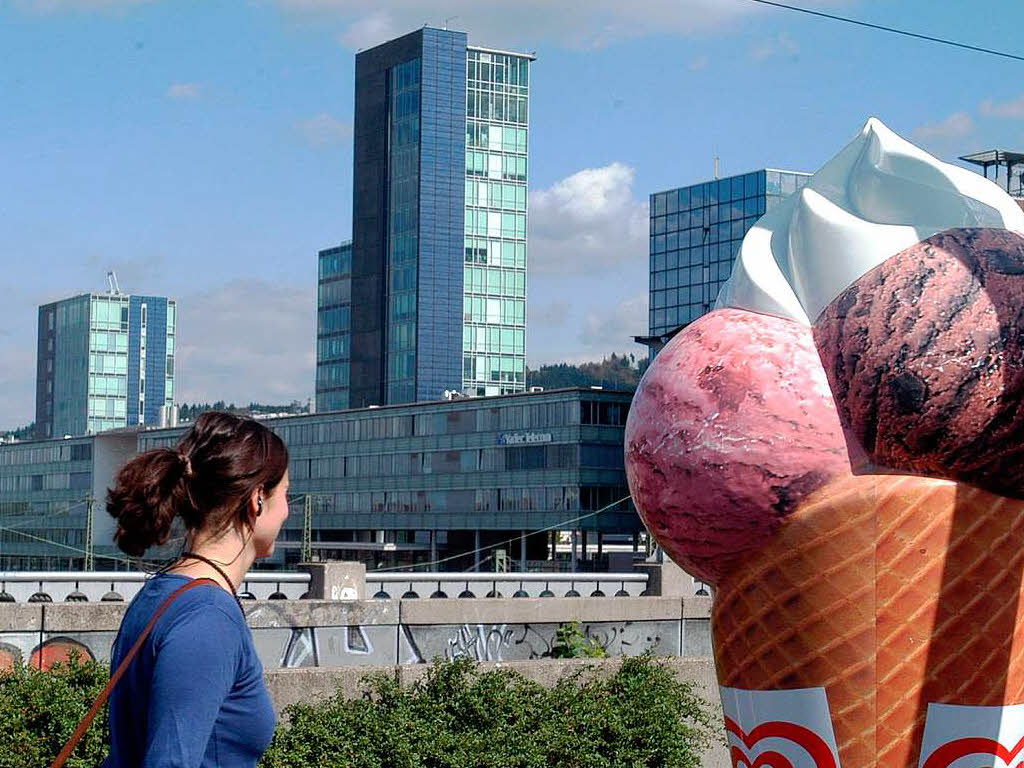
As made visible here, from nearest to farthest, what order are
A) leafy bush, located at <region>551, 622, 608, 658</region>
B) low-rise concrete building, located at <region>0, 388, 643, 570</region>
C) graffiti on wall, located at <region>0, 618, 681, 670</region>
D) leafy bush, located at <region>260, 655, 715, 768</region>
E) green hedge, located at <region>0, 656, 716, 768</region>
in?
green hedge, located at <region>0, 656, 716, 768</region>, leafy bush, located at <region>260, 655, 715, 768</region>, leafy bush, located at <region>551, 622, 608, 658</region>, graffiti on wall, located at <region>0, 618, 681, 670</region>, low-rise concrete building, located at <region>0, 388, 643, 570</region>

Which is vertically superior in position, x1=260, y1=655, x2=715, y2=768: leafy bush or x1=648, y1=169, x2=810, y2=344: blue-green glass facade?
x1=648, y1=169, x2=810, y2=344: blue-green glass facade

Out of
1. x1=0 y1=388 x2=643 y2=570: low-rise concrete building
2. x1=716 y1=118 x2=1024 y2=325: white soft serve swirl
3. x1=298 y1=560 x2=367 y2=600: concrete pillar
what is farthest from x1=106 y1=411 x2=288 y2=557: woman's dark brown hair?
x1=0 y1=388 x2=643 y2=570: low-rise concrete building

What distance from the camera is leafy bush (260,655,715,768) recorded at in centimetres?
864

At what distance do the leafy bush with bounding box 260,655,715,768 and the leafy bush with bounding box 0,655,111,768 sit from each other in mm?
1054

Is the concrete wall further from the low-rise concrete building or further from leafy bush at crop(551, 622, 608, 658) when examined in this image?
the low-rise concrete building

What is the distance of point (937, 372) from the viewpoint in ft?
15.2

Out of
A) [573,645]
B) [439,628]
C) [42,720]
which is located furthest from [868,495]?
[439,628]

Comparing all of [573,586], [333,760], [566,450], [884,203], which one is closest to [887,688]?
[884,203]

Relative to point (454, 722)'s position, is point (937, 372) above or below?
above

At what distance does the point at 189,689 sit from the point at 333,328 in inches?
5094

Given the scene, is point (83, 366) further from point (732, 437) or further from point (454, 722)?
point (732, 437)

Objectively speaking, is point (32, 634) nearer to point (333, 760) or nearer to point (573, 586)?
point (333, 760)

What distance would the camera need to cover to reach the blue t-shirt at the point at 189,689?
9.69ft

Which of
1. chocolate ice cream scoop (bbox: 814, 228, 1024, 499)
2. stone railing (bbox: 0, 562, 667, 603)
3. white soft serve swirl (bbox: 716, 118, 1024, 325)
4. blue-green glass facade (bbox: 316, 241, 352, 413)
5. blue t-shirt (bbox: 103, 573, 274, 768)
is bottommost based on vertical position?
stone railing (bbox: 0, 562, 667, 603)
